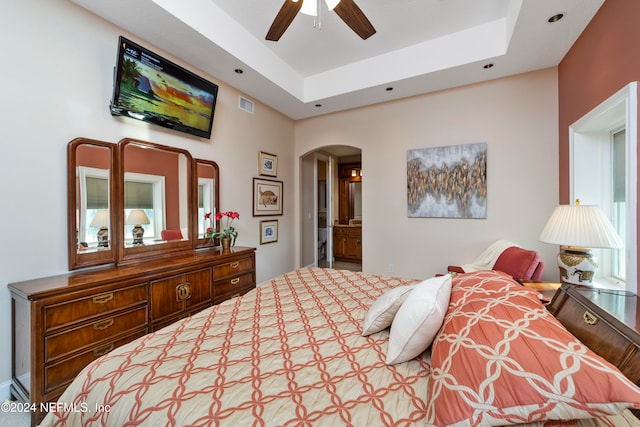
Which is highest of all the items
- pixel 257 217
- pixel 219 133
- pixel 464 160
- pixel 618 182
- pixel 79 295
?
pixel 219 133

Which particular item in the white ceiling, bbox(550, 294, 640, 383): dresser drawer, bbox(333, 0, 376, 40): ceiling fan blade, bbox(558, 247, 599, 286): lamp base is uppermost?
the white ceiling

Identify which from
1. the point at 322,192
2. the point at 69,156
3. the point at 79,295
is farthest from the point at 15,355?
the point at 322,192

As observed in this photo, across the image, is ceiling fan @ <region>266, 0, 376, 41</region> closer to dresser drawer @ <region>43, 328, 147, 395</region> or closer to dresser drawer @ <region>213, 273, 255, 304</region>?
dresser drawer @ <region>213, 273, 255, 304</region>

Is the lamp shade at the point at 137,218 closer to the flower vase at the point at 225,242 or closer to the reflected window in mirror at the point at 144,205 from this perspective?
the reflected window in mirror at the point at 144,205

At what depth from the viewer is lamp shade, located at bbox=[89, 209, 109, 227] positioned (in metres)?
2.16

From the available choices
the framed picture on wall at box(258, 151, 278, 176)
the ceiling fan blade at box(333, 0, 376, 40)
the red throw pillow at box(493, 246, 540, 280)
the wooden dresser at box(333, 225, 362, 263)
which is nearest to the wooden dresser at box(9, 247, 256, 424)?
the framed picture on wall at box(258, 151, 278, 176)

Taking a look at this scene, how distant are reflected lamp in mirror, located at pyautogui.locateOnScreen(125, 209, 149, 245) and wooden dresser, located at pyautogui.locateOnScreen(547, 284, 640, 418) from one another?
316cm

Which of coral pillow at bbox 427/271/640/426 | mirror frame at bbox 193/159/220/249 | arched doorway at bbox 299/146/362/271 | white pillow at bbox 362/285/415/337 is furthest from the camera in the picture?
arched doorway at bbox 299/146/362/271

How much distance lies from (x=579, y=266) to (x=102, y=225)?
377cm

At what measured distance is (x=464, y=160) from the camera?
340 cm

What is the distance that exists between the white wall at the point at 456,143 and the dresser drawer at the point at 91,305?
10.0ft

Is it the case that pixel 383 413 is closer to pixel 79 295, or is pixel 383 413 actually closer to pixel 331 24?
pixel 79 295

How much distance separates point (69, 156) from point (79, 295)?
1.10 metres

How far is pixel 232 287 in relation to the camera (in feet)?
9.54
